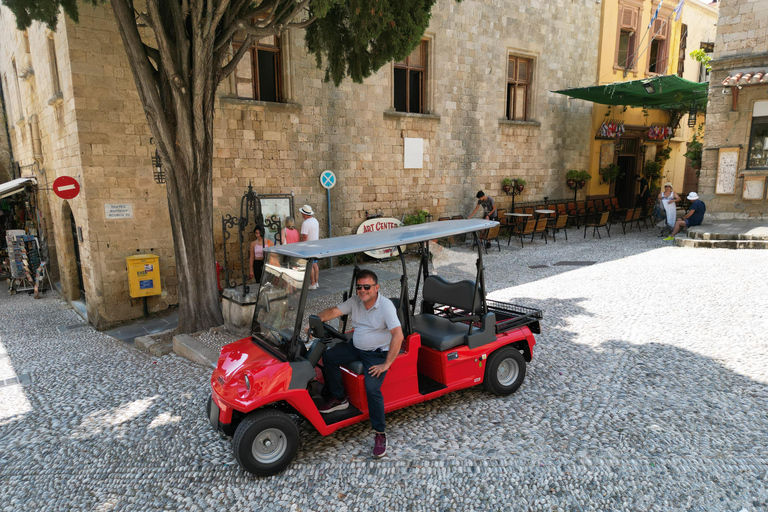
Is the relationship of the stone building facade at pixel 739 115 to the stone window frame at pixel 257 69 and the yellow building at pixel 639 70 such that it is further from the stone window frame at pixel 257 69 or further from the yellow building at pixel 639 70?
the stone window frame at pixel 257 69

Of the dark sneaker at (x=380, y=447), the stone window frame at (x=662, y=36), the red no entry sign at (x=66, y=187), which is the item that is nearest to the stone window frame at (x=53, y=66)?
the red no entry sign at (x=66, y=187)

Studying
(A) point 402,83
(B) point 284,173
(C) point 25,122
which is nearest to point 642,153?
(A) point 402,83

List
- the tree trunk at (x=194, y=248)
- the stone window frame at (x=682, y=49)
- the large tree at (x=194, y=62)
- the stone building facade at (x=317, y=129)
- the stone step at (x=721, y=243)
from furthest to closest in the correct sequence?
the stone window frame at (x=682, y=49)
the stone step at (x=721, y=243)
the stone building facade at (x=317, y=129)
the tree trunk at (x=194, y=248)
the large tree at (x=194, y=62)

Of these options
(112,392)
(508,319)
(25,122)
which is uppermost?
(25,122)

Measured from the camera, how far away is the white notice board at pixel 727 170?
1318 cm

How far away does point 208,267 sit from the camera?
704cm

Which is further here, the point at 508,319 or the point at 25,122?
the point at 25,122

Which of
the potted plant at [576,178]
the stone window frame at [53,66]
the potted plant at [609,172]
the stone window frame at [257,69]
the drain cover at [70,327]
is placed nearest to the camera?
the drain cover at [70,327]

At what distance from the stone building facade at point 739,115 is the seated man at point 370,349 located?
13.4 m

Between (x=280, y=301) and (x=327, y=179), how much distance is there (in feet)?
24.7

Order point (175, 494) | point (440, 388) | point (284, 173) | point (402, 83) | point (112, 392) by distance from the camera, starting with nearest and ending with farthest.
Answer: point (175, 494) < point (440, 388) < point (112, 392) < point (284, 173) < point (402, 83)

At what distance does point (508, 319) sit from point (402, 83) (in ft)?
31.5

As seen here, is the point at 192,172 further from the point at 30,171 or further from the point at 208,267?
the point at 30,171

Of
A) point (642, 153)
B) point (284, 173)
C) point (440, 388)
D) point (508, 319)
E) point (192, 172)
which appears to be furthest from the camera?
point (642, 153)
